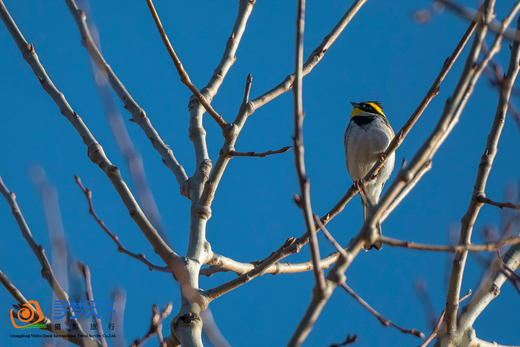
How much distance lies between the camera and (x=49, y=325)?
2.75 m

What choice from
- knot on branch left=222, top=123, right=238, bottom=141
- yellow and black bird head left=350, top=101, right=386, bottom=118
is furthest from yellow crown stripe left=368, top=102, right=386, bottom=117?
knot on branch left=222, top=123, right=238, bottom=141

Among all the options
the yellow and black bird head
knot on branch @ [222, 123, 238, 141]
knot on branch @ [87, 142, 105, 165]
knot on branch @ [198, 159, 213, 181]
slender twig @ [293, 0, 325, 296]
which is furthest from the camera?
the yellow and black bird head

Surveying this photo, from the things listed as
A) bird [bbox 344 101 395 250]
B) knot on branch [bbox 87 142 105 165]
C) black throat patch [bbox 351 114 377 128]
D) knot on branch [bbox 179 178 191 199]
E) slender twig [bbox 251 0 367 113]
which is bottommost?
knot on branch [bbox 87 142 105 165]

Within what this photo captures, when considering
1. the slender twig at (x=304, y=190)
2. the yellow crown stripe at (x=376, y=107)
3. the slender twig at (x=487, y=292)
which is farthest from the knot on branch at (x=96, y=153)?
the yellow crown stripe at (x=376, y=107)

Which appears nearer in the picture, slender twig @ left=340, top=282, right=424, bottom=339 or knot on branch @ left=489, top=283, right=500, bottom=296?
slender twig @ left=340, top=282, right=424, bottom=339

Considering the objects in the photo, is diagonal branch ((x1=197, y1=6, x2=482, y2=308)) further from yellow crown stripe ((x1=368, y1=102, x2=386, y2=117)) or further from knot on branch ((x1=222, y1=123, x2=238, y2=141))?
yellow crown stripe ((x1=368, y1=102, x2=386, y2=117))

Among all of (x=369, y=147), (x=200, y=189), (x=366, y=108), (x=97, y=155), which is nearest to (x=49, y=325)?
(x=97, y=155)

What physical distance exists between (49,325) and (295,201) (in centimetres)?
138

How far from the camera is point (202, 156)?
3.62 meters

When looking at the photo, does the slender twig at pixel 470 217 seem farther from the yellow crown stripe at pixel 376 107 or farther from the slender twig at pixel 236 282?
the yellow crown stripe at pixel 376 107

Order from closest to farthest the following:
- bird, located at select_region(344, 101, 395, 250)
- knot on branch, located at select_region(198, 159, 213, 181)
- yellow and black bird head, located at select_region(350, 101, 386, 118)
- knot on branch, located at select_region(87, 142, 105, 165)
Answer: knot on branch, located at select_region(87, 142, 105, 165) → knot on branch, located at select_region(198, 159, 213, 181) → bird, located at select_region(344, 101, 395, 250) → yellow and black bird head, located at select_region(350, 101, 386, 118)

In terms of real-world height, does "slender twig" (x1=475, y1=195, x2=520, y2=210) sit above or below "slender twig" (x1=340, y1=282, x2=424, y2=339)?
above

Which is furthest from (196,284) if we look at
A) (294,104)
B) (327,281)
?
(294,104)

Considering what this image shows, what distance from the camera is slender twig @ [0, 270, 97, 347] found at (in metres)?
2.63
